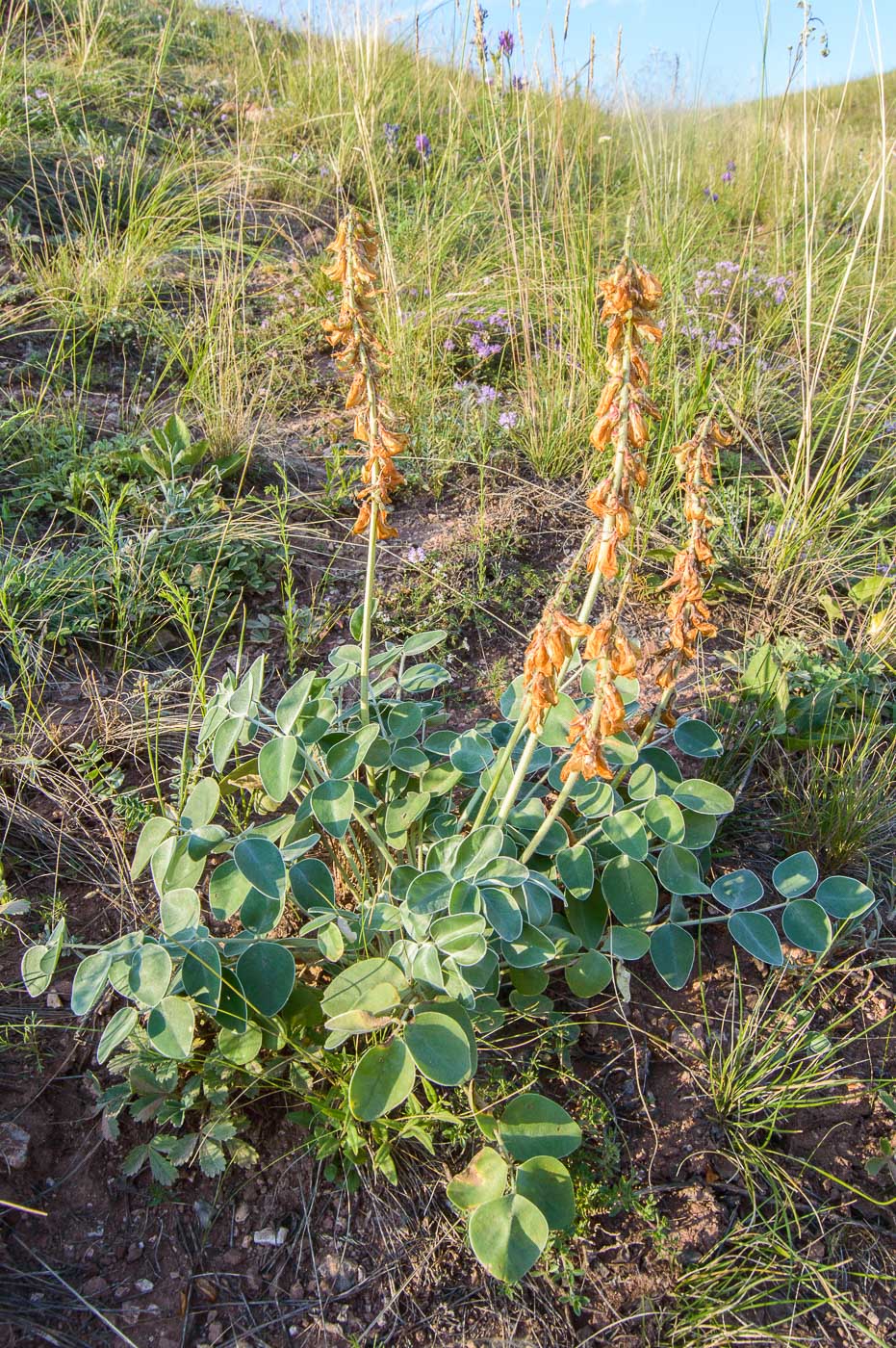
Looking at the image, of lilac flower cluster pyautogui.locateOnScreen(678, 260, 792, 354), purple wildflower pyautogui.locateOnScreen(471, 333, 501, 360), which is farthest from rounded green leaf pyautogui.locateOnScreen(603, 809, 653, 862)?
lilac flower cluster pyautogui.locateOnScreen(678, 260, 792, 354)

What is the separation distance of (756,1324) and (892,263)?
185 inches

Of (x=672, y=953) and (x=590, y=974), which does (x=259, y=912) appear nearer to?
(x=590, y=974)

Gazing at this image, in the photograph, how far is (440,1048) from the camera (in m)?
1.47

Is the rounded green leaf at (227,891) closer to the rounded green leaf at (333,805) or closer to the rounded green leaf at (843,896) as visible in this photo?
the rounded green leaf at (333,805)

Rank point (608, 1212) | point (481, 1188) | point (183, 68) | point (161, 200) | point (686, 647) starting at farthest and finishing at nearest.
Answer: point (183, 68), point (161, 200), point (686, 647), point (608, 1212), point (481, 1188)

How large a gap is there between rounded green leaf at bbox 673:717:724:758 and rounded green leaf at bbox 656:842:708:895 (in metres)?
0.27

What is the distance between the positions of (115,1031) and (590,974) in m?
0.92

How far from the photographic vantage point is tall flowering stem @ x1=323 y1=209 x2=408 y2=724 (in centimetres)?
163

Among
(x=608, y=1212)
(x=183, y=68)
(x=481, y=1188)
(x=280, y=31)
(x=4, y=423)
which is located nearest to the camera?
(x=481, y=1188)

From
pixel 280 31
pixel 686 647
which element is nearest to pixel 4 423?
pixel 686 647

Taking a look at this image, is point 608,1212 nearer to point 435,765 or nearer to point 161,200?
point 435,765

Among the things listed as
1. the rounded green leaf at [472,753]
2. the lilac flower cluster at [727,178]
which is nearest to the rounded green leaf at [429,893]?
the rounded green leaf at [472,753]

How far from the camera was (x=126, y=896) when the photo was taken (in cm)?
205

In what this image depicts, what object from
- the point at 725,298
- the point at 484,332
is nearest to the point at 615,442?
the point at 484,332
